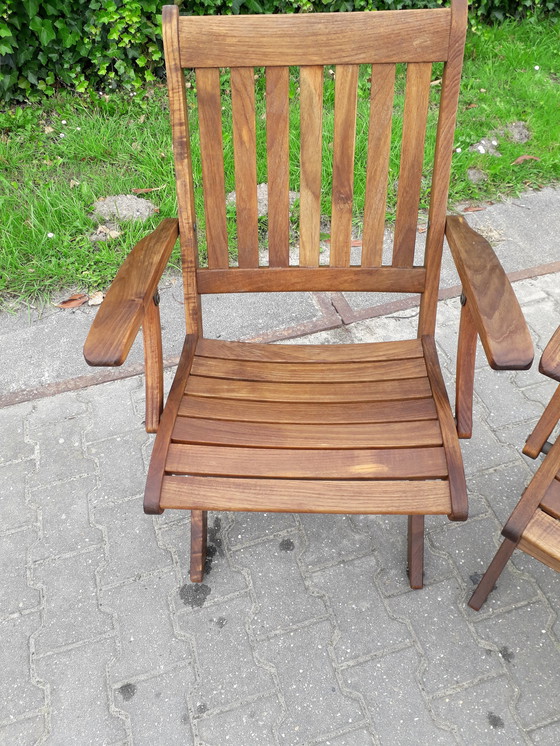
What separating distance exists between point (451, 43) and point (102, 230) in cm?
207

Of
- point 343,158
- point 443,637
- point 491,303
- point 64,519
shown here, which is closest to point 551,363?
point 491,303

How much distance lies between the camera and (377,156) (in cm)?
171

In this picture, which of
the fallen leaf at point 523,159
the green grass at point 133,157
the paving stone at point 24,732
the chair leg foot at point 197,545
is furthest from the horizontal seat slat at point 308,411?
the fallen leaf at point 523,159

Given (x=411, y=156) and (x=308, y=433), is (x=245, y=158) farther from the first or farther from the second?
(x=308, y=433)

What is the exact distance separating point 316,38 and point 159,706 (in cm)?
174

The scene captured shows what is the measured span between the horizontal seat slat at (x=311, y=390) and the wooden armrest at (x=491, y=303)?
0.29 meters

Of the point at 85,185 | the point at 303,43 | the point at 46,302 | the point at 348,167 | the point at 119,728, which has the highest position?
the point at 303,43

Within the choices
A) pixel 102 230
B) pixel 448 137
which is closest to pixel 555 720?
pixel 448 137

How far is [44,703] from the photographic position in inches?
66.7

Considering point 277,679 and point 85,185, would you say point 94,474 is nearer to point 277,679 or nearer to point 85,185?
point 277,679

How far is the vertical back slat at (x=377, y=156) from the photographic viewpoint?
1.64 meters

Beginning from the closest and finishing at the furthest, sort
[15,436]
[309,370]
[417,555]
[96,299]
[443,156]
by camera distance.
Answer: [443,156] < [309,370] < [417,555] < [15,436] < [96,299]

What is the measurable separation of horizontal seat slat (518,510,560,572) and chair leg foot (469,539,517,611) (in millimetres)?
276

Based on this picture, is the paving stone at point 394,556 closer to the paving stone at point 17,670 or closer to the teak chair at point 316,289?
the teak chair at point 316,289
